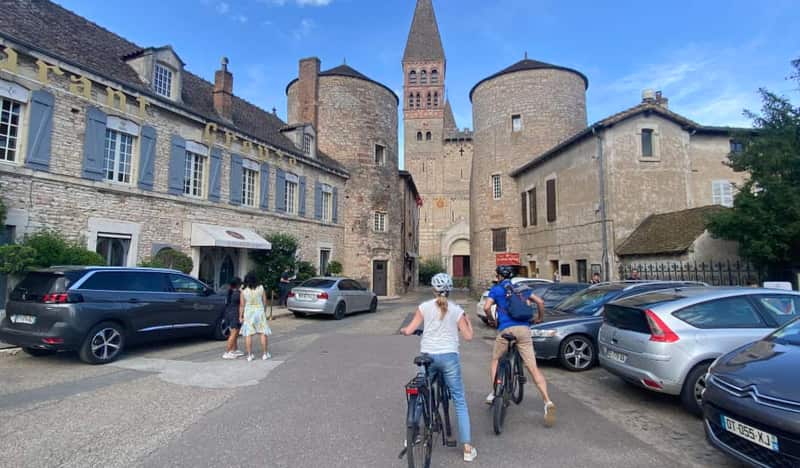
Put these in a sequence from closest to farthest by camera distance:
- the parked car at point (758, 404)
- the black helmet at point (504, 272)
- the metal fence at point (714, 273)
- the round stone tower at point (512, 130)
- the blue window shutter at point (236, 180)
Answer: the parked car at point (758, 404), the black helmet at point (504, 272), the metal fence at point (714, 273), the blue window shutter at point (236, 180), the round stone tower at point (512, 130)

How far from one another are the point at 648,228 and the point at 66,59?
20456mm

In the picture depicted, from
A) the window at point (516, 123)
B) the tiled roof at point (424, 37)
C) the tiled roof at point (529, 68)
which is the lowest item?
the window at point (516, 123)

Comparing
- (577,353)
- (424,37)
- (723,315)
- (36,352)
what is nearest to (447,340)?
(723,315)

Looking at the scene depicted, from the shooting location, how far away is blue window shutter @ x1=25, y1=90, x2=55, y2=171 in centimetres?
1077

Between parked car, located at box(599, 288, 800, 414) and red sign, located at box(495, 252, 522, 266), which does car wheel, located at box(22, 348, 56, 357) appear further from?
red sign, located at box(495, 252, 522, 266)

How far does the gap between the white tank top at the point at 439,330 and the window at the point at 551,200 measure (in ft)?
65.7

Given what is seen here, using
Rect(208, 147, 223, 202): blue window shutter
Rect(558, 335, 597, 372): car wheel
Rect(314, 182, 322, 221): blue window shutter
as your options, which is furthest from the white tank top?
Rect(314, 182, 322, 221): blue window shutter

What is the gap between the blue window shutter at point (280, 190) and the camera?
2000 cm

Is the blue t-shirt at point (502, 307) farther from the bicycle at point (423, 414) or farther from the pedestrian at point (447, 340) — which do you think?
the bicycle at point (423, 414)

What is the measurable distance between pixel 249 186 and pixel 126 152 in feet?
18.7

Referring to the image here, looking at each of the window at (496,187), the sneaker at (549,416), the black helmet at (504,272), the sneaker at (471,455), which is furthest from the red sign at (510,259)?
the sneaker at (471,455)

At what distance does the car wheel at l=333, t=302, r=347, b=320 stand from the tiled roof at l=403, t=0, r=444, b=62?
55.0 metres

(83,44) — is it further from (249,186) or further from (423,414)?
(423,414)

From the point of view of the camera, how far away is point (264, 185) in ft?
62.9
